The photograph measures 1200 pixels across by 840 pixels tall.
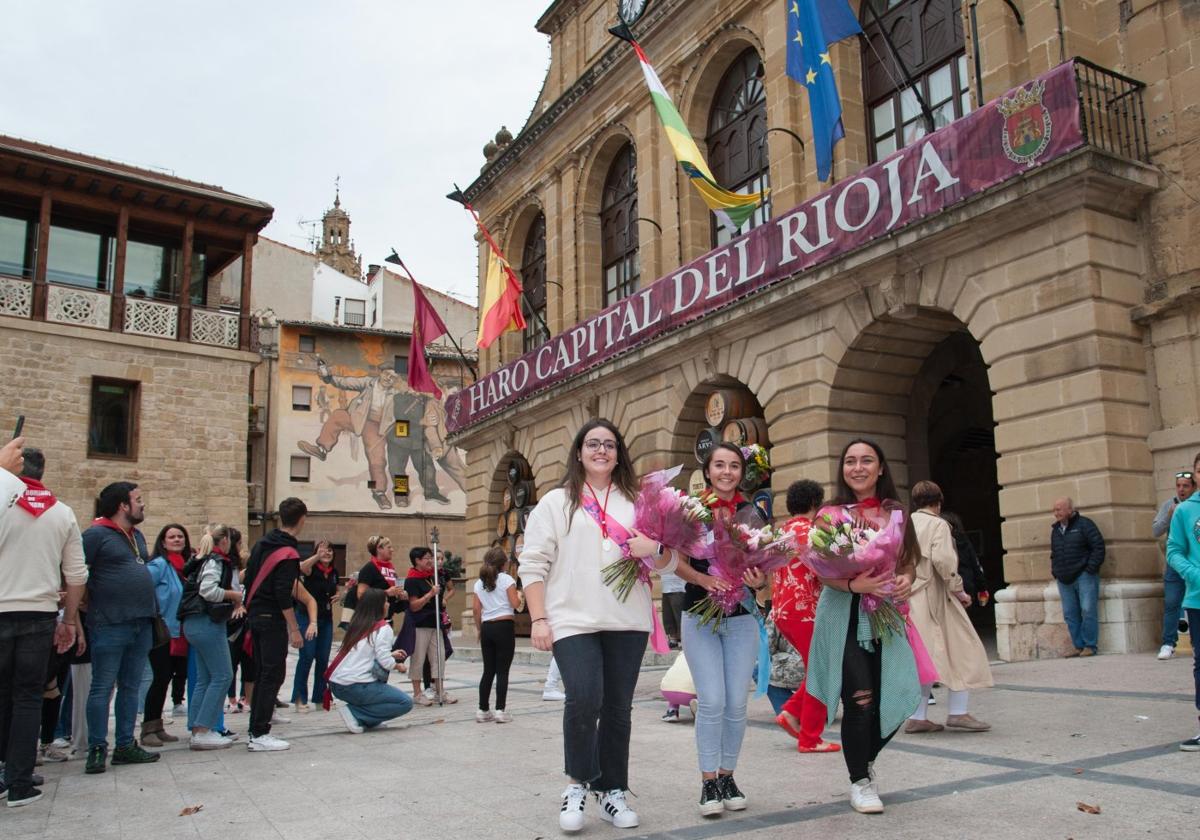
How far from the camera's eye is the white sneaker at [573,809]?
4293 mm

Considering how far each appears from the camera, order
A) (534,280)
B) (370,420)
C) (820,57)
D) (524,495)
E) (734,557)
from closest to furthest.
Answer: (734,557) < (820,57) < (524,495) < (534,280) < (370,420)

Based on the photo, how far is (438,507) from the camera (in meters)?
39.9

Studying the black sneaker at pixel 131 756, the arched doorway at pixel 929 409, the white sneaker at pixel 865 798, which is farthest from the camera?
the arched doorway at pixel 929 409

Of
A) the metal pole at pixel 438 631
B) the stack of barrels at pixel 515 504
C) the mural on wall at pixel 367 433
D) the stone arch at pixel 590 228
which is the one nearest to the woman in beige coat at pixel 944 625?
the metal pole at pixel 438 631

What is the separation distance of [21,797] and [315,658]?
5.95m

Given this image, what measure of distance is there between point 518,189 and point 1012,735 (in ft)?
74.2

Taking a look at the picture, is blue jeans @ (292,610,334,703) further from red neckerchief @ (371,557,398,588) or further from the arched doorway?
the arched doorway

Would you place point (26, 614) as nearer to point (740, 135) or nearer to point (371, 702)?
point (371, 702)

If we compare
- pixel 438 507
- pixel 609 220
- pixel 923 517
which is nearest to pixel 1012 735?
pixel 923 517

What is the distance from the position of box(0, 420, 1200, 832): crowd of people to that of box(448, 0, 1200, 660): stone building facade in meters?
1.54

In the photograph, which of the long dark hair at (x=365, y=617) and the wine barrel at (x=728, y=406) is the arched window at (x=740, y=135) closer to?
the wine barrel at (x=728, y=406)

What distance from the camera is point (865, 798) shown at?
4.44 metres

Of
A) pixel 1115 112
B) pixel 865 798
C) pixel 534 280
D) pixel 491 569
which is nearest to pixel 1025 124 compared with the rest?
pixel 1115 112

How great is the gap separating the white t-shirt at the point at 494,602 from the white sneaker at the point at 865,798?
18.4ft
